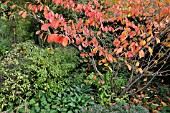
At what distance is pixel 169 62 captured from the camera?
4465 mm

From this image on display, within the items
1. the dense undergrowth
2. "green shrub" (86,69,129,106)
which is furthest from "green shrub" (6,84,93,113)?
"green shrub" (86,69,129,106)

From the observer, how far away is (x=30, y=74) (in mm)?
3543

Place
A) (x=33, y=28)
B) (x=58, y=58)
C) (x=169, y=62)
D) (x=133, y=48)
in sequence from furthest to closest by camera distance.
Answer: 1. (x=33, y=28)
2. (x=169, y=62)
3. (x=58, y=58)
4. (x=133, y=48)

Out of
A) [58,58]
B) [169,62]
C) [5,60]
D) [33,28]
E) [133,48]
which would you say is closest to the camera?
[133,48]

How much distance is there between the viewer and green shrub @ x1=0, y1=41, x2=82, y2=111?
131 inches

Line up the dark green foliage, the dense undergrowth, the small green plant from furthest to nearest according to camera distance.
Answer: the small green plant
the dense undergrowth
the dark green foliage

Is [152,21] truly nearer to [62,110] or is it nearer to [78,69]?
[78,69]

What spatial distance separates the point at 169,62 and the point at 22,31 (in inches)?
120

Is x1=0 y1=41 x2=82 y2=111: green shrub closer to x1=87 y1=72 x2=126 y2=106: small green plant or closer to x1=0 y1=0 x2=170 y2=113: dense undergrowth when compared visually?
x1=0 y1=0 x2=170 y2=113: dense undergrowth

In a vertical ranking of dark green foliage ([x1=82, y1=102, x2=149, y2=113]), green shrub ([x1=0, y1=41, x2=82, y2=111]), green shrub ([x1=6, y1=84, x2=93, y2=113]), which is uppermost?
green shrub ([x1=0, y1=41, x2=82, y2=111])

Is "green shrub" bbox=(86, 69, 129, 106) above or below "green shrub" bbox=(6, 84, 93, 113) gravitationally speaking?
above

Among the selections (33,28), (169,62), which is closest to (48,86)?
(33,28)

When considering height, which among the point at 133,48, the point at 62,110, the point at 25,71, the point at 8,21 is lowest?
the point at 62,110

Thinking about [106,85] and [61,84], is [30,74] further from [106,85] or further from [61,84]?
[106,85]
